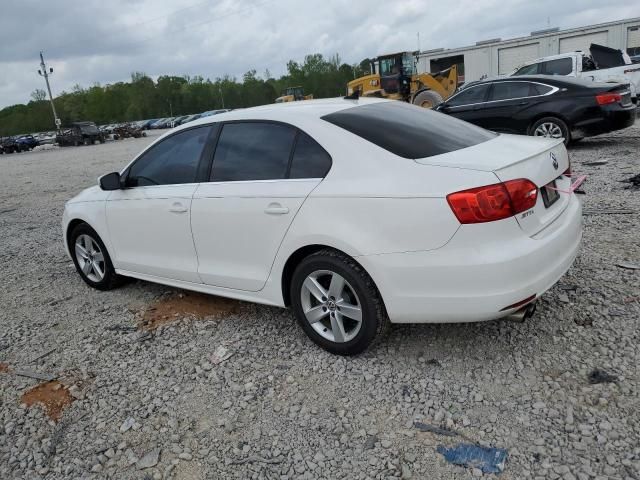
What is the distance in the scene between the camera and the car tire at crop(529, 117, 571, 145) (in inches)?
387

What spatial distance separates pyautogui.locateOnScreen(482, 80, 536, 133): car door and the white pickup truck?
4817mm

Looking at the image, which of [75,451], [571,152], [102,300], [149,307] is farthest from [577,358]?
[571,152]

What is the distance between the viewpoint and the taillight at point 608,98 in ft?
30.9

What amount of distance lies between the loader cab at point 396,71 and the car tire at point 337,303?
1952cm

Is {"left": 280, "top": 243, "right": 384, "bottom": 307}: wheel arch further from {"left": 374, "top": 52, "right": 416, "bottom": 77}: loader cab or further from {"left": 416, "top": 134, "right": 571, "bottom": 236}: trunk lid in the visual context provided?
{"left": 374, "top": 52, "right": 416, "bottom": 77}: loader cab

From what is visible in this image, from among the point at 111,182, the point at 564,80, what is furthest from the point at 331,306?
the point at 564,80

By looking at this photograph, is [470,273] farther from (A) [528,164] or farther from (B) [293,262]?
(B) [293,262]

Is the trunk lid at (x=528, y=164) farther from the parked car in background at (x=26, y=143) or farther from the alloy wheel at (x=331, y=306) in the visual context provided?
the parked car in background at (x=26, y=143)

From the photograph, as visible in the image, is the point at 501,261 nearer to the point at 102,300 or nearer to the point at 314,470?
the point at 314,470

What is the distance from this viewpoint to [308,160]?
3426 mm

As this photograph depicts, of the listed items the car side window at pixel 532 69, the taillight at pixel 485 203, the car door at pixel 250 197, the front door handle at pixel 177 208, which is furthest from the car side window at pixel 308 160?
the car side window at pixel 532 69

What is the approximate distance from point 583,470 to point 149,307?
360 centimetres

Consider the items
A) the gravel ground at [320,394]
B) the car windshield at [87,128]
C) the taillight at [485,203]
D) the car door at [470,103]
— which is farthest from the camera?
the car windshield at [87,128]

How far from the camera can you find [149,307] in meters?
4.71
